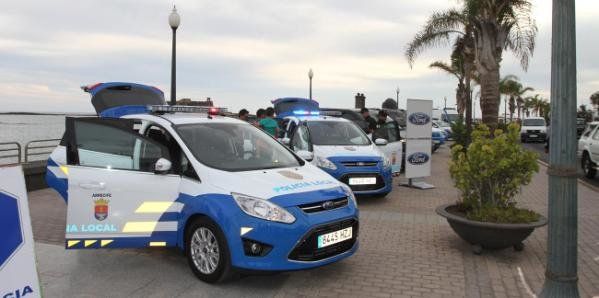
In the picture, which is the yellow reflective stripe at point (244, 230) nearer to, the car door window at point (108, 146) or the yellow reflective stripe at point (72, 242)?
the car door window at point (108, 146)

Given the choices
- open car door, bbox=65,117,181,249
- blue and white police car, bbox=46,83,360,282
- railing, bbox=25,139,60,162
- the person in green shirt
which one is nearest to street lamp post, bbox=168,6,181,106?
the person in green shirt

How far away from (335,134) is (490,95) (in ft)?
37.5

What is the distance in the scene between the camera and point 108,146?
5.52 meters

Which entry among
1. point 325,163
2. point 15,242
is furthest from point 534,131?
point 15,242

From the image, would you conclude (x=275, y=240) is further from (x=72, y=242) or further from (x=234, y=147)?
(x=72, y=242)

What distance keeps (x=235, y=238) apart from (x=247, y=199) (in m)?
0.37

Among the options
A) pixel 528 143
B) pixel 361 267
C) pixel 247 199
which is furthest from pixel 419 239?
pixel 528 143

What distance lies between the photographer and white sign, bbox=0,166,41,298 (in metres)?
2.76

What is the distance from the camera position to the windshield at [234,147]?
5.24 meters

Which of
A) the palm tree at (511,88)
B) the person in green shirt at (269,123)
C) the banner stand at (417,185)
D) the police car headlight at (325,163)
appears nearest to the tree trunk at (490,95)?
the banner stand at (417,185)

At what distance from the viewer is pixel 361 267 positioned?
5504 millimetres

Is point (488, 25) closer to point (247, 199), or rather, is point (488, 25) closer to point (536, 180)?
point (536, 180)

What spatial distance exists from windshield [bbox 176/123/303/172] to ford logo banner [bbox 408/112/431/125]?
19.0 ft

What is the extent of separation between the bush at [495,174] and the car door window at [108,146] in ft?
12.3
